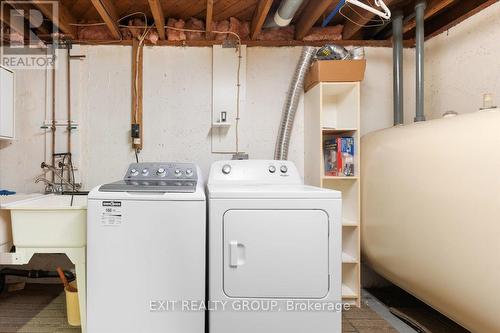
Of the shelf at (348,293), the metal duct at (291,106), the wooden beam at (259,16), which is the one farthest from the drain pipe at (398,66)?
the shelf at (348,293)

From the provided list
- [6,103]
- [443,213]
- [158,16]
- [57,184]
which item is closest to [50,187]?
[57,184]

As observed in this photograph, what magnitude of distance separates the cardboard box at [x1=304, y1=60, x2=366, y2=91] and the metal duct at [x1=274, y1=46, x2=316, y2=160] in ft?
0.72

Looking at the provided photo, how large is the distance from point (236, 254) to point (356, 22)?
2.19 metres

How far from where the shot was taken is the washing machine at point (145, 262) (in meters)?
1.43

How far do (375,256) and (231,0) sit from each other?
2386 millimetres

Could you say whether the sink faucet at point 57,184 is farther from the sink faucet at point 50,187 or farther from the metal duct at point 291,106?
the metal duct at point 291,106

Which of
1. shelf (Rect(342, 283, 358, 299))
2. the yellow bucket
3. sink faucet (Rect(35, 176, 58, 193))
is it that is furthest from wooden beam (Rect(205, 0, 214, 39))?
shelf (Rect(342, 283, 358, 299))

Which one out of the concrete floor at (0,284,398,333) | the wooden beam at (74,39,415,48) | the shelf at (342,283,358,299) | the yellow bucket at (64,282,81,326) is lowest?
the concrete floor at (0,284,398,333)

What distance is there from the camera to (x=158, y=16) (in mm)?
2135

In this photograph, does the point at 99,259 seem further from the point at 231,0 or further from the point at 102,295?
the point at 231,0

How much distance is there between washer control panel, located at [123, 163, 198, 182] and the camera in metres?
1.94

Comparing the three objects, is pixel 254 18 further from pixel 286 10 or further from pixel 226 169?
pixel 226 169

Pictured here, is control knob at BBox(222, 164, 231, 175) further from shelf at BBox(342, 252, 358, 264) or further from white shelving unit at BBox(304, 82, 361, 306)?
shelf at BBox(342, 252, 358, 264)

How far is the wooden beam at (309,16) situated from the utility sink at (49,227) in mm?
2143
